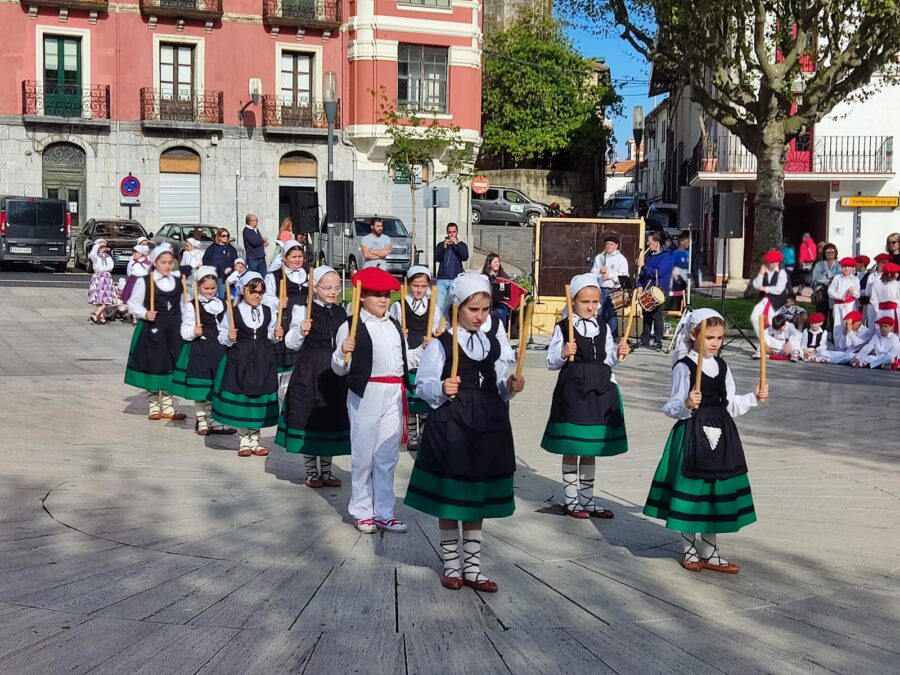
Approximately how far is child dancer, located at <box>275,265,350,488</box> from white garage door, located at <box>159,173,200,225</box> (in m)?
31.3

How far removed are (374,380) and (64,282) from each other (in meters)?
23.9

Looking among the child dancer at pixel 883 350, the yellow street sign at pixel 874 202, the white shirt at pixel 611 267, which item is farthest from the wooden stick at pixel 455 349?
the yellow street sign at pixel 874 202

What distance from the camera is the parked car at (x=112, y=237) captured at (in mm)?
31562

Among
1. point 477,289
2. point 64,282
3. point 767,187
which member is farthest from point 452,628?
point 64,282

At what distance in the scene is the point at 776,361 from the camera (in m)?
18.8

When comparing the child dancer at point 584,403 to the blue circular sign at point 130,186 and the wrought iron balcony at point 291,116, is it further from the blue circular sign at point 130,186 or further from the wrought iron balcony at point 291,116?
the wrought iron balcony at point 291,116

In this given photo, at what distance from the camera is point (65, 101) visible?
126 ft

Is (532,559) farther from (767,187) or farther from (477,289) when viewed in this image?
(767,187)

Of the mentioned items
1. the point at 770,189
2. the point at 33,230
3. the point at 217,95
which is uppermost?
the point at 217,95

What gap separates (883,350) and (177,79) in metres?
28.1

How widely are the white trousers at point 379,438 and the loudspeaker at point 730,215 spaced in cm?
1428

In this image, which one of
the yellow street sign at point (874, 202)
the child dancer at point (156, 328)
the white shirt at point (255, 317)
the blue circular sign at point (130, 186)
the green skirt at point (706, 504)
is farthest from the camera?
the yellow street sign at point (874, 202)

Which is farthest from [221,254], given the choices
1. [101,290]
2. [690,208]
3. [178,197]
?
[178,197]

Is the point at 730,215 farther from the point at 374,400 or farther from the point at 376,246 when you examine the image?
the point at 374,400
